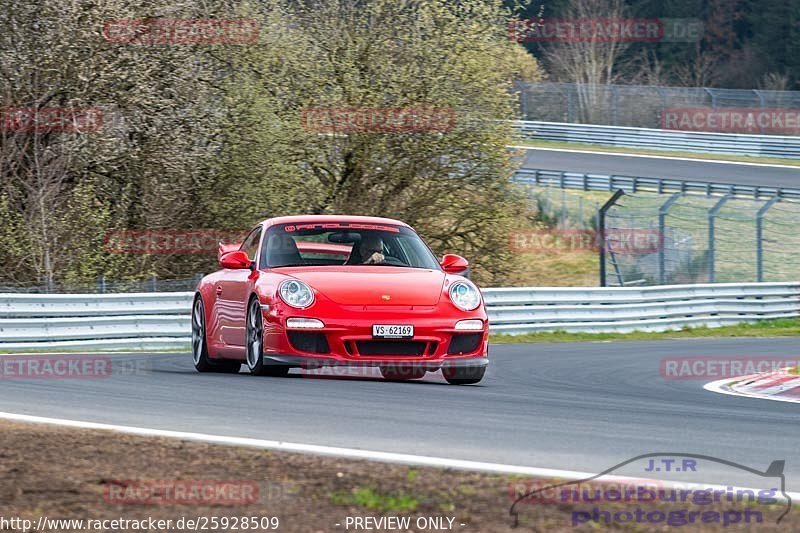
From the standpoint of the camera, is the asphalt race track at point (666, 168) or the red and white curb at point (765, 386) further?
the asphalt race track at point (666, 168)

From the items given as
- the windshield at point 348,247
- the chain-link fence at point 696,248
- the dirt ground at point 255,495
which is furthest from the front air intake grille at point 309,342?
the chain-link fence at point 696,248

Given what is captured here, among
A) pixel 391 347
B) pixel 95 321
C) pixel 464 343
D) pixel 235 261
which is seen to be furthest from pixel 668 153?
pixel 391 347

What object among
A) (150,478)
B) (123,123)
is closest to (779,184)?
(123,123)

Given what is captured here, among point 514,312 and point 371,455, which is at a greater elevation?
point 371,455

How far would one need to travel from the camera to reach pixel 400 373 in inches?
439

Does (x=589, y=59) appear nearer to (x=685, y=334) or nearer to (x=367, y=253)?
(x=685, y=334)

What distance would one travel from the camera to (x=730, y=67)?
73.5 metres

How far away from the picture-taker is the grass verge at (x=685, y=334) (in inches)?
854

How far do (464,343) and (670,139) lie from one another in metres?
42.3

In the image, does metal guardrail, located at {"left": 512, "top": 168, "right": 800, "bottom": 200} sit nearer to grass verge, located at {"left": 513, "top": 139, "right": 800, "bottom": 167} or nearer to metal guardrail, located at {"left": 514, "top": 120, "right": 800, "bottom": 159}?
metal guardrail, located at {"left": 514, "top": 120, "right": 800, "bottom": 159}

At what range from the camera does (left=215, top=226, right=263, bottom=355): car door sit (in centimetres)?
1134

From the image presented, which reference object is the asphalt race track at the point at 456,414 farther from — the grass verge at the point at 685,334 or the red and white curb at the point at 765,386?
the grass verge at the point at 685,334

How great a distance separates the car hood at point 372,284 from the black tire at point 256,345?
0.40 metres

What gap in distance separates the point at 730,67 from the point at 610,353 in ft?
193
